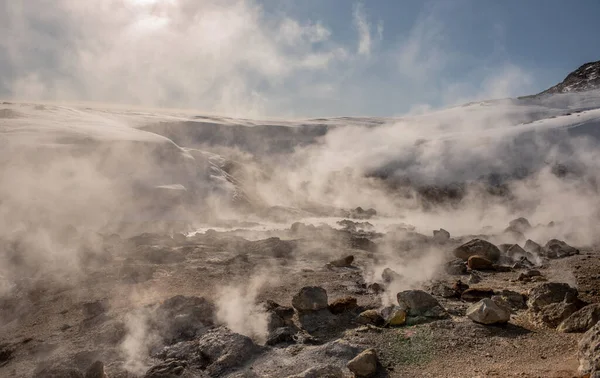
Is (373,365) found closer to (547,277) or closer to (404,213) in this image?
(547,277)

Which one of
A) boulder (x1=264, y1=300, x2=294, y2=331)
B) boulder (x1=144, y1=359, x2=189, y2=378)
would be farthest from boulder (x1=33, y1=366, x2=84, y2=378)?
boulder (x1=264, y1=300, x2=294, y2=331)

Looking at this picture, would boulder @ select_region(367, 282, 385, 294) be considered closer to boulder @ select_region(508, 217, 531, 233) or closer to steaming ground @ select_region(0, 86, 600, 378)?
steaming ground @ select_region(0, 86, 600, 378)

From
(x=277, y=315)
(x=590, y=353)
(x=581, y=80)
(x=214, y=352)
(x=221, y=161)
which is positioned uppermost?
(x=581, y=80)

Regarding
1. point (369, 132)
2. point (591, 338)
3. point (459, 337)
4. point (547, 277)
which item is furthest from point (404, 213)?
point (369, 132)

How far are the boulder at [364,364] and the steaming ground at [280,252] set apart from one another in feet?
0.31

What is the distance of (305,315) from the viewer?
555 centimetres

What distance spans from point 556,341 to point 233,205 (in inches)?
504

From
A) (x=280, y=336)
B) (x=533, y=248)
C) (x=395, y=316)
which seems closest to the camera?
(x=280, y=336)

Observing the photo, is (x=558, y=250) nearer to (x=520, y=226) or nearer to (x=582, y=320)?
(x=520, y=226)

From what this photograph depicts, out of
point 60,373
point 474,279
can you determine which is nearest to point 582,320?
point 474,279

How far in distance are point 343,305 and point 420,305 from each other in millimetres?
1006

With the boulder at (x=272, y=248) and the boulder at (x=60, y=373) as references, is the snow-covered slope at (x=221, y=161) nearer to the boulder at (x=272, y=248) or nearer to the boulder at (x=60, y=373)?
the boulder at (x=272, y=248)

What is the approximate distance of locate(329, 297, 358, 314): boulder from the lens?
5.55 metres

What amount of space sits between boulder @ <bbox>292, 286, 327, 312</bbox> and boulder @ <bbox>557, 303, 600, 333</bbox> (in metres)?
2.71
